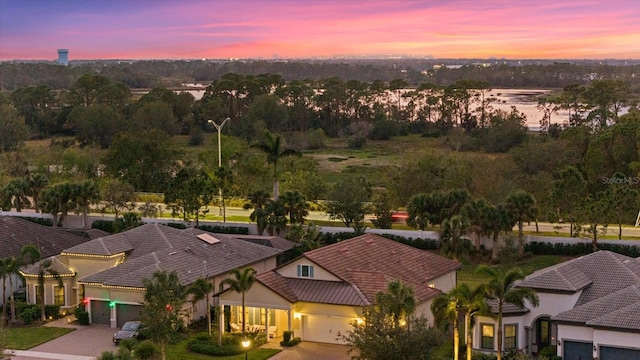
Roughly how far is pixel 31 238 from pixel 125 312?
12.9m

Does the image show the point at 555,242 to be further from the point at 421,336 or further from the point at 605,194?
the point at 421,336

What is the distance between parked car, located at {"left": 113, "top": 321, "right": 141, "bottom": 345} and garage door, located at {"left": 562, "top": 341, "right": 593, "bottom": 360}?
59.8ft

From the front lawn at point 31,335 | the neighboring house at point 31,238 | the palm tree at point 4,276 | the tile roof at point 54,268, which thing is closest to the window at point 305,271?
the front lawn at point 31,335

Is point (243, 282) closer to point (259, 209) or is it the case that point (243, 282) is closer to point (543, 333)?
point (543, 333)

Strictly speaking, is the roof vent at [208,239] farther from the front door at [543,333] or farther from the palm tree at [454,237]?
the front door at [543,333]

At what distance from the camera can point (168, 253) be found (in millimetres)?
48031

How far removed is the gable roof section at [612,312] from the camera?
114 ft

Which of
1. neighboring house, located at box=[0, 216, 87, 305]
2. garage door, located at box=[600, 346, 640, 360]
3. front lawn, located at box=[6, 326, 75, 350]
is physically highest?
neighboring house, located at box=[0, 216, 87, 305]

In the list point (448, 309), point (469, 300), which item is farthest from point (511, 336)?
point (448, 309)

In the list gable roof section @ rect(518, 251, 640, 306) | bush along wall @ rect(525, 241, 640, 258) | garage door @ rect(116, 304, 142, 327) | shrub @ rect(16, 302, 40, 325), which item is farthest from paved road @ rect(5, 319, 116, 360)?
bush along wall @ rect(525, 241, 640, 258)

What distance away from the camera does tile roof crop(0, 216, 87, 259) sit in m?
53.0

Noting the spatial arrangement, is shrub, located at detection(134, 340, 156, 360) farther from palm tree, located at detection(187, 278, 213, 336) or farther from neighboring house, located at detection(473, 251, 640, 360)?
neighboring house, located at detection(473, 251, 640, 360)

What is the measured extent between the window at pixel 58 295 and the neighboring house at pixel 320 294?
10489 mm

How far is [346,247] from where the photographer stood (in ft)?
150
